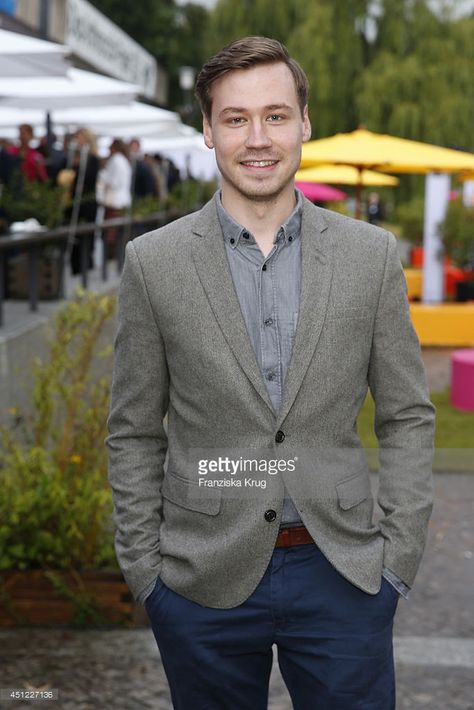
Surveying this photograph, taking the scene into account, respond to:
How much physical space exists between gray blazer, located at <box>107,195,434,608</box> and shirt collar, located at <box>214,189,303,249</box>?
0.02m

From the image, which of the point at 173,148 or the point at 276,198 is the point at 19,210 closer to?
the point at 276,198

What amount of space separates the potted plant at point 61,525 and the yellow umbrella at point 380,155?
10603 mm

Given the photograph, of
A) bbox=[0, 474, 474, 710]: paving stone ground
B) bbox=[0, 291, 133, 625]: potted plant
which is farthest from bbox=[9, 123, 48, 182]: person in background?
bbox=[0, 474, 474, 710]: paving stone ground

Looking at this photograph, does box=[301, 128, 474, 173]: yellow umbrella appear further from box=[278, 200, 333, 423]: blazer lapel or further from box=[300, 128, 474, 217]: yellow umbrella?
box=[278, 200, 333, 423]: blazer lapel

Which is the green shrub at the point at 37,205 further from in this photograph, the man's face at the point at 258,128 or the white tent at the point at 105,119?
the man's face at the point at 258,128

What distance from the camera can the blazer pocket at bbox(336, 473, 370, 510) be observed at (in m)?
2.83

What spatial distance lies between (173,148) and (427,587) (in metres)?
21.7

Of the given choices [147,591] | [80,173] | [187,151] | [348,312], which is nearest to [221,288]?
[348,312]

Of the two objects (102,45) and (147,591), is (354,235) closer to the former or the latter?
(147,591)

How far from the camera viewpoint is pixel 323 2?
3281 centimetres

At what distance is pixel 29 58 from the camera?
9.42 metres

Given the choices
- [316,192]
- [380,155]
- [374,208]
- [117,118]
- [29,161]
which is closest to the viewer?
[29,161]

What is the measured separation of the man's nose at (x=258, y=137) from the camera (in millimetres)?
2787

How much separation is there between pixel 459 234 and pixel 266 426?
60.7 ft
